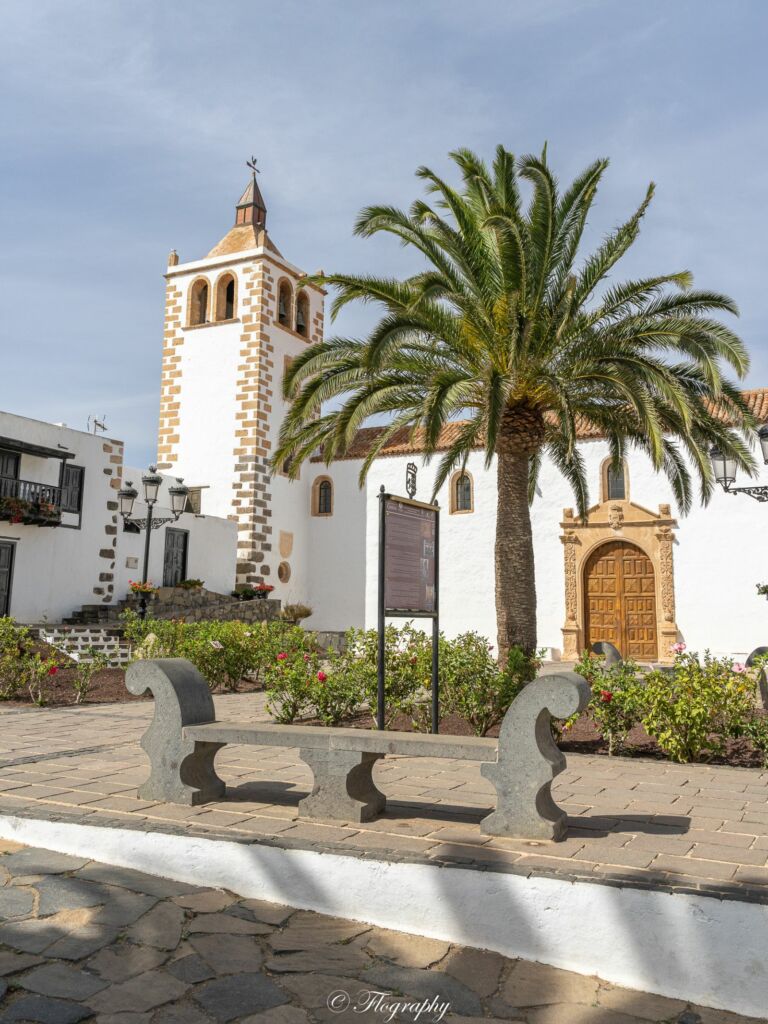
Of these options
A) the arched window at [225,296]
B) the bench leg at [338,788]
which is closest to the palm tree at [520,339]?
the bench leg at [338,788]

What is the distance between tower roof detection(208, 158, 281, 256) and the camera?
27062 mm

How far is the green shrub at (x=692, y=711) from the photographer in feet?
22.4

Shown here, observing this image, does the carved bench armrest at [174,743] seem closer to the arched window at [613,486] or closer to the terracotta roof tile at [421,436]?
the terracotta roof tile at [421,436]

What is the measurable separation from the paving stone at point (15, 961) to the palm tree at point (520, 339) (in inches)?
265

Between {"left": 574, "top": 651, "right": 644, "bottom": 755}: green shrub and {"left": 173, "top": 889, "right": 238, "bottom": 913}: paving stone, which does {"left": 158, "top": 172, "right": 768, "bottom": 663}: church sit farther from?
{"left": 173, "top": 889, "right": 238, "bottom": 913}: paving stone

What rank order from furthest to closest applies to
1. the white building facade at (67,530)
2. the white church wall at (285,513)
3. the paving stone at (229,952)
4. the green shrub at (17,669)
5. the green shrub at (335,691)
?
the white church wall at (285,513) → the white building facade at (67,530) → the green shrub at (17,669) → the green shrub at (335,691) → the paving stone at (229,952)

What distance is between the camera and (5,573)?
18922 mm

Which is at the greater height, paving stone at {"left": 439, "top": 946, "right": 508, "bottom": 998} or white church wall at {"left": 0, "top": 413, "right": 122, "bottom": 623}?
white church wall at {"left": 0, "top": 413, "right": 122, "bottom": 623}

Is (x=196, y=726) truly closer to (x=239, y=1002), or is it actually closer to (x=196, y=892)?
(x=196, y=892)

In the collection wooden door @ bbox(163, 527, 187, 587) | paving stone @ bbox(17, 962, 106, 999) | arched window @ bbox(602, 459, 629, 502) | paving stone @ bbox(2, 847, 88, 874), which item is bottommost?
paving stone @ bbox(17, 962, 106, 999)

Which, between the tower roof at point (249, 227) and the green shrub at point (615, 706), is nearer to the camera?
the green shrub at point (615, 706)

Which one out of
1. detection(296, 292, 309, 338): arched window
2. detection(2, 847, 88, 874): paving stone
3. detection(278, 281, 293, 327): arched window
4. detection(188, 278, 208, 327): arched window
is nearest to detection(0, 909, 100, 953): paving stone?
detection(2, 847, 88, 874): paving stone

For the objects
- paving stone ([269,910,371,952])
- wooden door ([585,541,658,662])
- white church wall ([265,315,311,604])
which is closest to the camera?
paving stone ([269,910,371,952])

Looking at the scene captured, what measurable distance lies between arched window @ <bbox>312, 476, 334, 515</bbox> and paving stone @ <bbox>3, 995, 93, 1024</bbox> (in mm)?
24191
